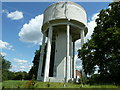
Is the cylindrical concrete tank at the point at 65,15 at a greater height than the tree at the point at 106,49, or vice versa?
the cylindrical concrete tank at the point at 65,15

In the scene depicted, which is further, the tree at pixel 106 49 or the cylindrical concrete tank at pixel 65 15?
the cylindrical concrete tank at pixel 65 15

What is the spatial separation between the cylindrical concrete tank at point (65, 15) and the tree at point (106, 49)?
4533 mm

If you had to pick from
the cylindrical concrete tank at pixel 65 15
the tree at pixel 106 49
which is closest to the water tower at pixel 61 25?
the cylindrical concrete tank at pixel 65 15

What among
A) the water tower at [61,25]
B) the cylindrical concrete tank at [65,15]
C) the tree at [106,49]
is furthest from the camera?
the cylindrical concrete tank at [65,15]

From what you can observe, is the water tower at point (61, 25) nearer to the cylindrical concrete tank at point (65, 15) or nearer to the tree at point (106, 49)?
the cylindrical concrete tank at point (65, 15)

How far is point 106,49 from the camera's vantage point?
10594mm

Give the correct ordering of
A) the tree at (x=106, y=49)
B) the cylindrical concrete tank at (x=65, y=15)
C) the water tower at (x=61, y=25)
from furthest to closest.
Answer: the cylindrical concrete tank at (x=65, y=15) → the water tower at (x=61, y=25) → the tree at (x=106, y=49)

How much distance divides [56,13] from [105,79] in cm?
1085

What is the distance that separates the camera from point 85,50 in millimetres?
12016

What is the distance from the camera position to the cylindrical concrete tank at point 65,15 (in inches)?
640

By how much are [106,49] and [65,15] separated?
7934 millimetres

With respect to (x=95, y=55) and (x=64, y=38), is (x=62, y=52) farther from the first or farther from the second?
(x=95, y=55)

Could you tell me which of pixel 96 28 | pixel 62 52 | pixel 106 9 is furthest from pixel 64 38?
pixel 106 9

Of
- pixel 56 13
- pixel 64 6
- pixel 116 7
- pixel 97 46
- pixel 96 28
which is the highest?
pixel 64 6
